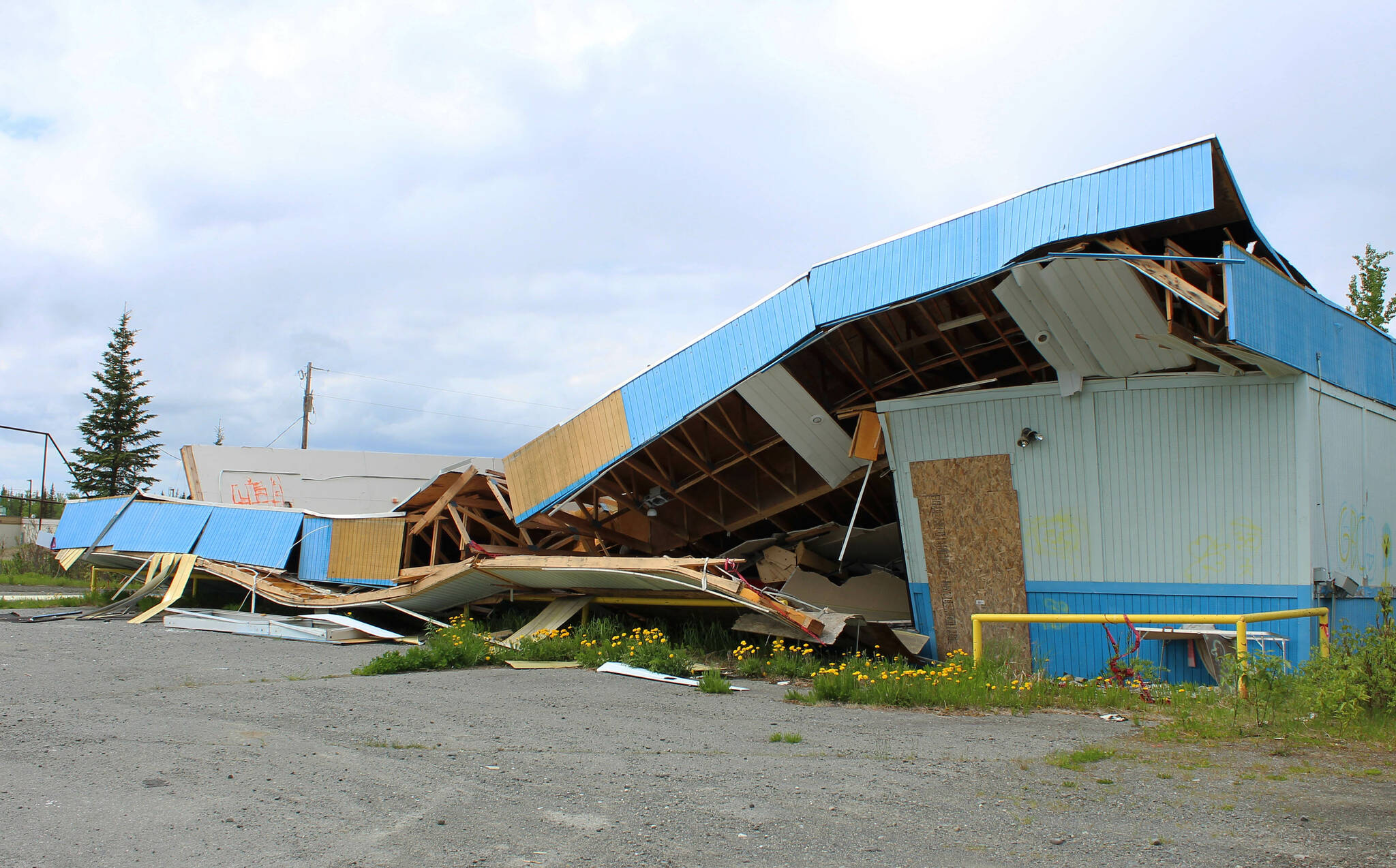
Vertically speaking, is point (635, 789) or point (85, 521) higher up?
point (85, 521)

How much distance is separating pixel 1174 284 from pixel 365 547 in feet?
54.1

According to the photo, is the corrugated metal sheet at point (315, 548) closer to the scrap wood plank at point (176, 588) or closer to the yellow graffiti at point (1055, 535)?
the scrap wood plank at point (176, 588)

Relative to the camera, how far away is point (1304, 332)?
34.8ft

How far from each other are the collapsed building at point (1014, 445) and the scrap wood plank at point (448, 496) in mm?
2152

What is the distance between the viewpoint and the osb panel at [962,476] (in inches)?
500

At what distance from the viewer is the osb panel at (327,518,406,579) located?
19.9 m

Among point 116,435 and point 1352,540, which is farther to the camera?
point 116,435

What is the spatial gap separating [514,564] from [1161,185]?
11.0 metres

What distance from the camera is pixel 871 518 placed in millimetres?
17031

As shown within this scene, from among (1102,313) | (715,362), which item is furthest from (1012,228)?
(715,362)

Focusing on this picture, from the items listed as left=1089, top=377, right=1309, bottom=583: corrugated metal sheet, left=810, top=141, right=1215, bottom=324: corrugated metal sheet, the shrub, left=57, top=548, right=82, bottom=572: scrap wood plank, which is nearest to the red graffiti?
left=57, top=548, right=82, bottom=572: scrap wood plank

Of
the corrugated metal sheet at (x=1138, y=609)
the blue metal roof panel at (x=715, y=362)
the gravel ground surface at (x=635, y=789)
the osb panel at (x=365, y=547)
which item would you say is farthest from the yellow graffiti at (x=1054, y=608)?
the osb panel at (x=365, y=547)

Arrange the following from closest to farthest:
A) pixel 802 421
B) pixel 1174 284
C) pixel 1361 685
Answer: pixel 1361 685 → pixel 1174 284 → pixel 802 421

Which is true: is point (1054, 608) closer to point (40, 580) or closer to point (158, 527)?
point (158, 527)
